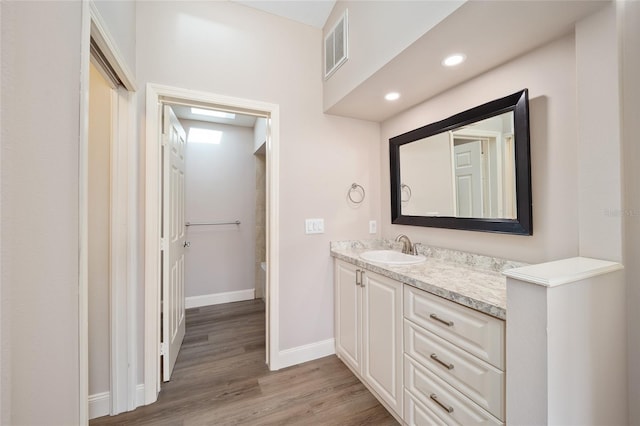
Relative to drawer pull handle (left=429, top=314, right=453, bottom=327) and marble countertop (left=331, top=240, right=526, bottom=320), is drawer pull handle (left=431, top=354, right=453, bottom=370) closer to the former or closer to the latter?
drawer pull handle (left=429, top=314, right=453, bottom=327)

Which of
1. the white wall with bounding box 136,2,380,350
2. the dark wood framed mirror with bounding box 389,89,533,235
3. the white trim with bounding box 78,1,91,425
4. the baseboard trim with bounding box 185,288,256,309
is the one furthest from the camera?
the baseboard trim with bounding box 185,288,256,309

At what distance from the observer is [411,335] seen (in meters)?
1.41

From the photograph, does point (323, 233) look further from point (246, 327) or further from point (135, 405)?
point (135, 405)

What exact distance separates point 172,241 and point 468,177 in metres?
2.20

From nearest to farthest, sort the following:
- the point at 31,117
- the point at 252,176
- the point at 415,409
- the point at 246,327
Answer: the point at 31,117 < the point at 415,409 < the point at 246,327 < the point at 252,176

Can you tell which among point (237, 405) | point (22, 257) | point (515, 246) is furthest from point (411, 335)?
point (22, 257)

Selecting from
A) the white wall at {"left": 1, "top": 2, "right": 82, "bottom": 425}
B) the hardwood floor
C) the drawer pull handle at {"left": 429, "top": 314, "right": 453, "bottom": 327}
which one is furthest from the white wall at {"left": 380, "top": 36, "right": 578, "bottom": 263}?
the white wall at {"left": 1, "top": 2, "right": 82, "bottom": 425}

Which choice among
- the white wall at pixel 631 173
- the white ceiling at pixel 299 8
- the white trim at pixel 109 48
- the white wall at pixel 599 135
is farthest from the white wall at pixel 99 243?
the white wall at pixel 631 173

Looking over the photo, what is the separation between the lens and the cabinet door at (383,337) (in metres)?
1.50

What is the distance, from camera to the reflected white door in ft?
5.26

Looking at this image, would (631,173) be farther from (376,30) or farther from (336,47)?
(336,47)

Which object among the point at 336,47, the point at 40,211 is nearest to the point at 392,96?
the point at 336,47

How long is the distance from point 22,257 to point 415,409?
1.73m

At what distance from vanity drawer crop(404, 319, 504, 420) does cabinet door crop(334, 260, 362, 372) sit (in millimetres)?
526
